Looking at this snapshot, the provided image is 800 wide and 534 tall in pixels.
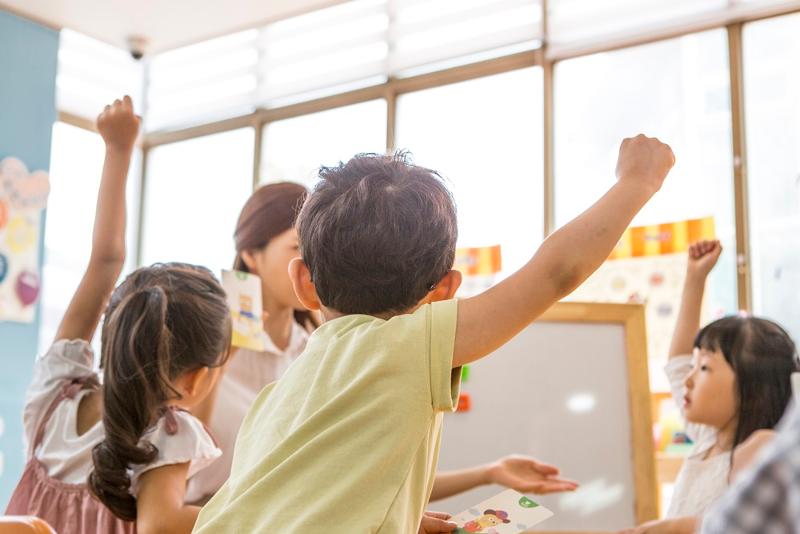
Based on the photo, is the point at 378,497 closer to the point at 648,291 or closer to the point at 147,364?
the point at 147,364

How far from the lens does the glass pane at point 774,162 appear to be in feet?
13.6

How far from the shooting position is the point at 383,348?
932 millimetres

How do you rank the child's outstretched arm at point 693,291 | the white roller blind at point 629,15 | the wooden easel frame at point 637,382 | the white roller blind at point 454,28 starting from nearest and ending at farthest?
the child's outstretched arm at point 693,291 < the wooden easel frame at point 637,382 < the white roller blind at point 629,15 < the white roller blind at point 454,28

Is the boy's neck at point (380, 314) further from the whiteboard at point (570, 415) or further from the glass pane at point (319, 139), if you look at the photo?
the glass pane at point (319, 139)

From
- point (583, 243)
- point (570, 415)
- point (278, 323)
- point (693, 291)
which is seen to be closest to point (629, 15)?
point (693, 291)

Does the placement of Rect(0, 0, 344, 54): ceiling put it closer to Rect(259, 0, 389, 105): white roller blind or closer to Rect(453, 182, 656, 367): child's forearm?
Rect(259, 0, 389, 105): white roller blind

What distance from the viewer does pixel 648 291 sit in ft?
14.6

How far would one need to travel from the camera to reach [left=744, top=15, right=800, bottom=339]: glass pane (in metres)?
4.15

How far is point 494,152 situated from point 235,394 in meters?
3.38

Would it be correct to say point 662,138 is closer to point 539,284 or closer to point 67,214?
point 539,284

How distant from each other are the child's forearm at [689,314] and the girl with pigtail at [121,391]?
1.35 meters

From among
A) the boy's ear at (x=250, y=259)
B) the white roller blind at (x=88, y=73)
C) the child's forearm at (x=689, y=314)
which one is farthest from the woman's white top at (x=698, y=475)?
the white roller blind at (x=88, y=73)

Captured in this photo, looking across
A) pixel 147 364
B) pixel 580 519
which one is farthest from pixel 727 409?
pixel 147 364

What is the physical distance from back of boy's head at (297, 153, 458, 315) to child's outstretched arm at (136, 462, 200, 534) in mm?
450
